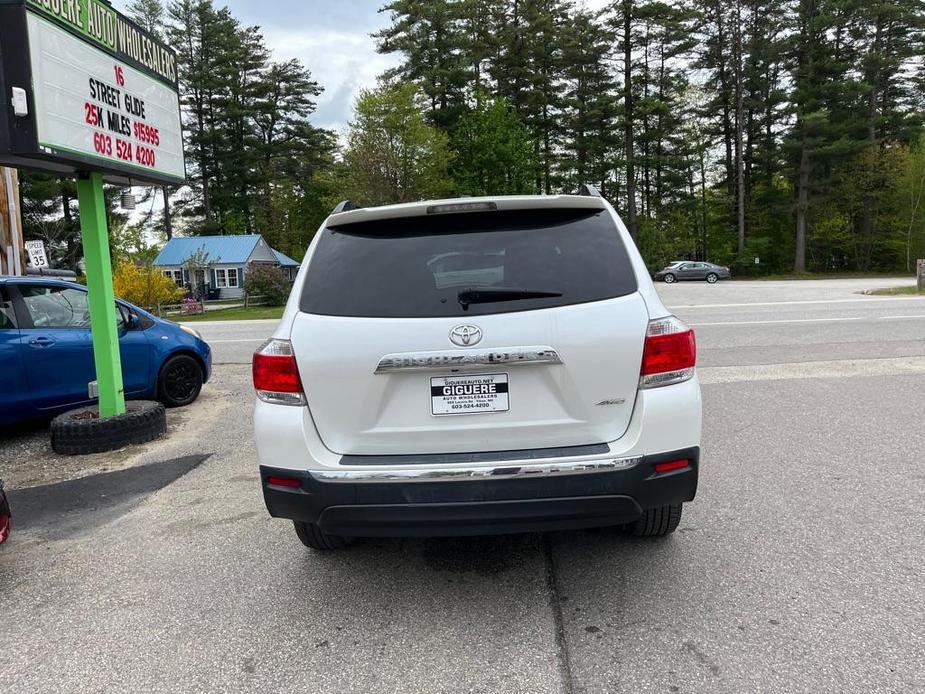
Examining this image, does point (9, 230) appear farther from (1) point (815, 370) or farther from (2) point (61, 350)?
(1) point (815, 370)

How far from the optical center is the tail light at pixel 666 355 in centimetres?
268

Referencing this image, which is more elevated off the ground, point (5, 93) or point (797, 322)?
point (5, 93)

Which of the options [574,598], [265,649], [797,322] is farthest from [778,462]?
[797,322]

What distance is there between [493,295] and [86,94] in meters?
4.86

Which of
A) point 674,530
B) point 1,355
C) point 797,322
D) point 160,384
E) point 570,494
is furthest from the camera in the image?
point 797,322

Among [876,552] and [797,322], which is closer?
[876,552]

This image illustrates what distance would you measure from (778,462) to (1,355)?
674cm

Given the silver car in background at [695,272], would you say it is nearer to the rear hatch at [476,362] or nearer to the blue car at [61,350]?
the blue car at [61,350]

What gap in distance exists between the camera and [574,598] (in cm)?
294

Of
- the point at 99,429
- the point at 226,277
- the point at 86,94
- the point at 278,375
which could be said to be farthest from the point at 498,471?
the point at 226,277

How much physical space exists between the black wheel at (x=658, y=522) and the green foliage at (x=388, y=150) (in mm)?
36101

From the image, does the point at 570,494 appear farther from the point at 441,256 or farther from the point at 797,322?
the point at 797,322

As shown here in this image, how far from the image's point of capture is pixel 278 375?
109 inches

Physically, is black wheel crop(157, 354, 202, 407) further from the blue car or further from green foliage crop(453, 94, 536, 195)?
green foliage crop(453, 94, 536, 195)
